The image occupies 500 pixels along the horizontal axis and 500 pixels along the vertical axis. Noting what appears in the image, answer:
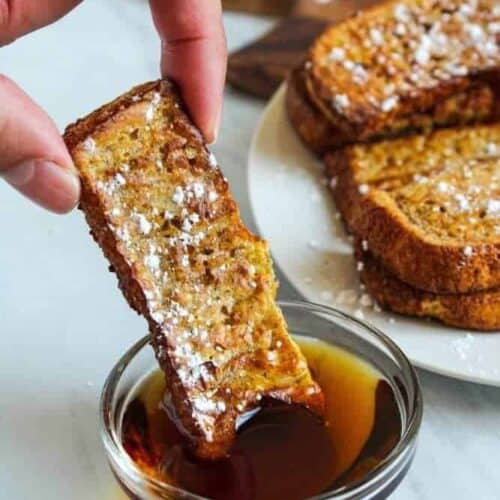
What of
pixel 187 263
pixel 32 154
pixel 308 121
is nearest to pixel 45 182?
pixel 32 154

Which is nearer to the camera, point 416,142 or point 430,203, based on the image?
point 430,203

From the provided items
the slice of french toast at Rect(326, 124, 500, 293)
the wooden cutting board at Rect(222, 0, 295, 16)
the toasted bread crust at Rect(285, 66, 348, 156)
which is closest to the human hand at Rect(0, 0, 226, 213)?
the slice of french toast at Rect(326, 124, 500, 293)

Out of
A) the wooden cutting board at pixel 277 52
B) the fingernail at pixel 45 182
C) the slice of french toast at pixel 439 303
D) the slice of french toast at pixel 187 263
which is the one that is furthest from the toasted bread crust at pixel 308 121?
the fingernail at pixel 45 182

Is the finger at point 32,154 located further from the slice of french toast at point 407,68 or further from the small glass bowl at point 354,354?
the slice of french toast at point 407,68

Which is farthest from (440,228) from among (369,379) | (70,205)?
(70,205)

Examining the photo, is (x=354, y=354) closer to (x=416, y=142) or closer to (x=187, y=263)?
(x=187, y=263)

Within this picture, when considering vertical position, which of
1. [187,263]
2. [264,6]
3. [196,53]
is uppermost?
[196,53]
